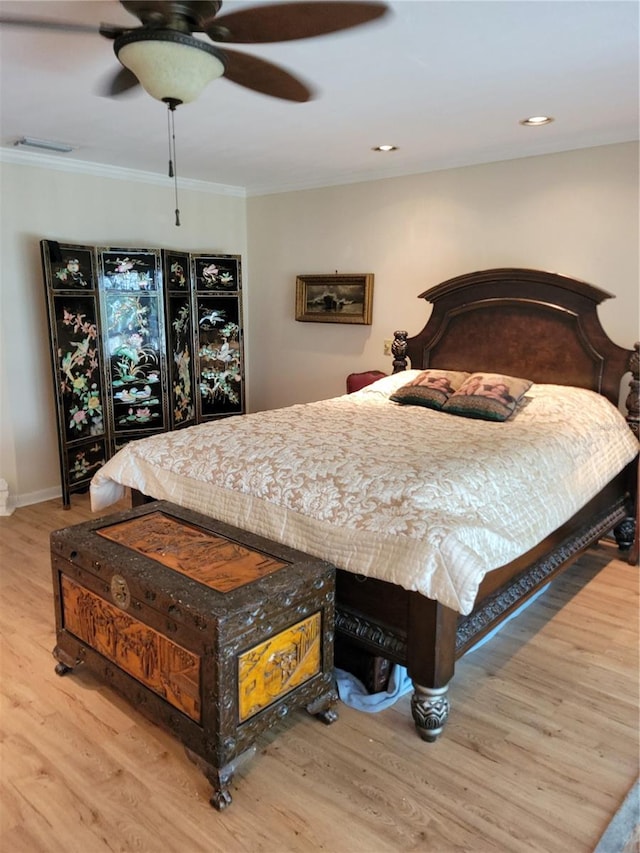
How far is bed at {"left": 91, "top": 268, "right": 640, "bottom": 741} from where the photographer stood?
2045 mm

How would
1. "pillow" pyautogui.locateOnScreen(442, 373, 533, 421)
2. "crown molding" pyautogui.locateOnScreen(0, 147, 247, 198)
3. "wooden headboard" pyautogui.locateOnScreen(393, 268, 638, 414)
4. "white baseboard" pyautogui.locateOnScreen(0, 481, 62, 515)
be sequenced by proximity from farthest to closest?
"white baseboard" pyautogui.locateOnScreen(0, 481, 62, 515) < "crown molding" pyautogui.locateOnScreen(0, 147, 247, 198) < "wooden headboard" pyautogui.locateOnScreen(393, 268, 638, 414) < "pillow" pyautogui.locateOnScreen(442, 373, 533, 421)

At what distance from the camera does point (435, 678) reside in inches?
80.0

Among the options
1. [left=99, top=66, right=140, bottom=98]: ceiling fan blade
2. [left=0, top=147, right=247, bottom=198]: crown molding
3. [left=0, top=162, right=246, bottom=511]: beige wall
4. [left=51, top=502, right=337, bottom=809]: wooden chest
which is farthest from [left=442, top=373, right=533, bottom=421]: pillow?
[left=0, top=147, right=247, bottom=198]: crown molding

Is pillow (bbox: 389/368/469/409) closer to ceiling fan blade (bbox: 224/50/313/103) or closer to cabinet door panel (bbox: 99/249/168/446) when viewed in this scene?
ceiling fan blade (bbox: 224/50/313/103)

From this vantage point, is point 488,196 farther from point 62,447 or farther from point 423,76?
point 62,447

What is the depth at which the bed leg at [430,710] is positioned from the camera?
6.77ft

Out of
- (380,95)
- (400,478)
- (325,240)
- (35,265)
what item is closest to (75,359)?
(35,265)

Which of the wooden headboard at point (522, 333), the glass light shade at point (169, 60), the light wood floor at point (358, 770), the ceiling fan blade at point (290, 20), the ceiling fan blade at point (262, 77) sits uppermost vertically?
the ceiling fan blade at point (262, 77)

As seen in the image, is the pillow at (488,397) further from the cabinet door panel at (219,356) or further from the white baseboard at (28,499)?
the white baseboard at (28,499)

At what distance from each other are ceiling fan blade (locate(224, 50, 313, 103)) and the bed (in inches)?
57.7

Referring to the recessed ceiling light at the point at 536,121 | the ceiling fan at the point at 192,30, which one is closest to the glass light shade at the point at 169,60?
the ceiling fan at the point at 192,30

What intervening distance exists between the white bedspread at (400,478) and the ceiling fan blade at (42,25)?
1.59 meters

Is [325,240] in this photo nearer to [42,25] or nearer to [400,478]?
[42,25]

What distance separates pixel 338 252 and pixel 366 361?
35.1 inches
